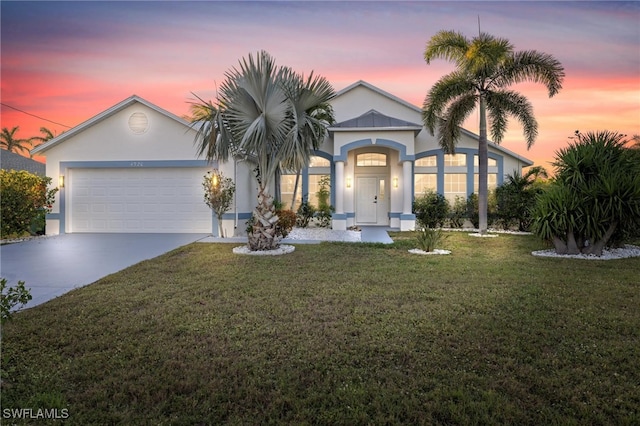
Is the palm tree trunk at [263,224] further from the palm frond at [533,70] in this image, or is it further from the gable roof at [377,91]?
the palm frond at [533,70]

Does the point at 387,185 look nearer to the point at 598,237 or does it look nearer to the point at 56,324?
the point at 598,237

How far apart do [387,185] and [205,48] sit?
10.1 metres

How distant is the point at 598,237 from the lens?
371 inches

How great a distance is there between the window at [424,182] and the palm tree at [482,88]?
3194 mm

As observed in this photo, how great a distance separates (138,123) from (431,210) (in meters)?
12.7

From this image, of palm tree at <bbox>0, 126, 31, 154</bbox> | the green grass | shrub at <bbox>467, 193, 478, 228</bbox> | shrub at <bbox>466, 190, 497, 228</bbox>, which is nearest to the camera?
the green grass

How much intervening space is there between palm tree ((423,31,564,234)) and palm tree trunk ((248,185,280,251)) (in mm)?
7986

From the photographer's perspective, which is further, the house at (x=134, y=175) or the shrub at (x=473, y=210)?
the shrub at (x=473, y=210)

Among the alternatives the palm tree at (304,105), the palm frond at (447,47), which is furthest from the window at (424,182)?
the palm tree at (304,105)

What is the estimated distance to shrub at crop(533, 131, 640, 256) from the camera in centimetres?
905

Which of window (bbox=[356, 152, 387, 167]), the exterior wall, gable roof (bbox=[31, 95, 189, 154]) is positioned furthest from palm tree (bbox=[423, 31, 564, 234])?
gable roof (bbox=[31, 95, 189, 154])

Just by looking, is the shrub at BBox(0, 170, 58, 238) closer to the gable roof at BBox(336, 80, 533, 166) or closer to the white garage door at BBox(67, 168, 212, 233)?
the white garage door at BBox(67, 168, 212, 233)

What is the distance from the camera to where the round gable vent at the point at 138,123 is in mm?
13461

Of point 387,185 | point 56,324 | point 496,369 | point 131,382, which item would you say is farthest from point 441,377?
point 387,185
